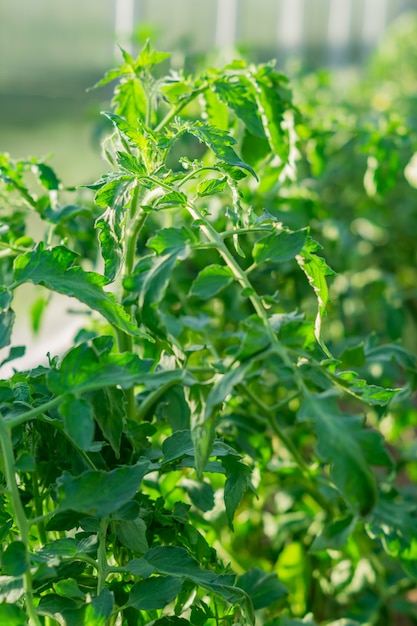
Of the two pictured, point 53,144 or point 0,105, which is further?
point 53,144

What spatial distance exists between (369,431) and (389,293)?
1.01 m

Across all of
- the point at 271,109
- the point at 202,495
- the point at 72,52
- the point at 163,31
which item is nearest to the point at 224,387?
the point at 202,495

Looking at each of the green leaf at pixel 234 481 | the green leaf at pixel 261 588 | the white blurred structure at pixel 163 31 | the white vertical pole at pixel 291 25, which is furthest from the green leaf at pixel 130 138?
the white vertical pole at pixel 291 25

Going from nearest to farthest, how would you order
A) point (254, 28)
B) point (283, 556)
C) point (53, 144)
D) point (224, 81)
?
point (224, 81) → point (283, 556) → point (53, 144) → point (254, 28)

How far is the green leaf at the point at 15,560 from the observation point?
1.57 ft

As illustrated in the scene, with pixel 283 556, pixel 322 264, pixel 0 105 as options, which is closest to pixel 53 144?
pixel 0 105

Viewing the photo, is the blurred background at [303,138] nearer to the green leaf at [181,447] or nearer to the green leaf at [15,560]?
the green leaf at [181,447]

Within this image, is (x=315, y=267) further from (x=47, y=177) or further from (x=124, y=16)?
(x=124, y=16)

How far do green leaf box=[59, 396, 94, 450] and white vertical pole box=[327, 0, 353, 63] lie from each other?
5.39 m

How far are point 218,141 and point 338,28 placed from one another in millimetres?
5429

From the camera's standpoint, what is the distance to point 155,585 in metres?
0.55

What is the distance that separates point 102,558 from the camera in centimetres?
56

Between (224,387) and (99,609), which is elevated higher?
(224,387)

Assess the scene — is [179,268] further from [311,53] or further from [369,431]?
[311,53]
